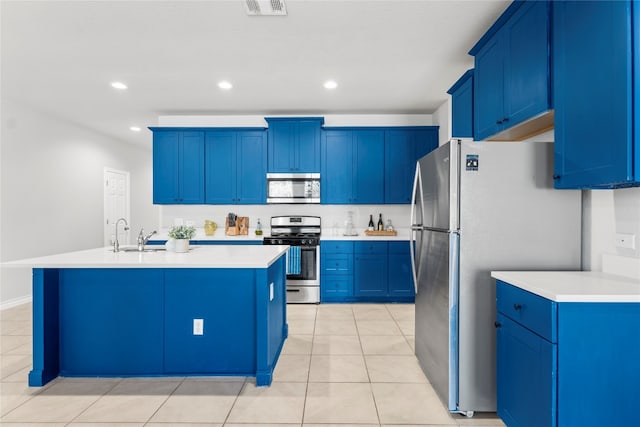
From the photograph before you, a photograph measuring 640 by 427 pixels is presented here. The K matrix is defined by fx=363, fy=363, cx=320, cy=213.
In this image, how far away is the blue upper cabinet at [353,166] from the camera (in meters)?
5.29

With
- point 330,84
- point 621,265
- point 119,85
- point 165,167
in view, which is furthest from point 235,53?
point 621,265

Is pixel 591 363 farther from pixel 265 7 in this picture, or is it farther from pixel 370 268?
pixel 370 268

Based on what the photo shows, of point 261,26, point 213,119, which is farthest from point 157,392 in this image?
point 213,119

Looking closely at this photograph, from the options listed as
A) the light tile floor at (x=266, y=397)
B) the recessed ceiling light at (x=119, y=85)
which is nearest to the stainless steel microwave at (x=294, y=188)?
the recessed ceiling light at (x=119, y=85)

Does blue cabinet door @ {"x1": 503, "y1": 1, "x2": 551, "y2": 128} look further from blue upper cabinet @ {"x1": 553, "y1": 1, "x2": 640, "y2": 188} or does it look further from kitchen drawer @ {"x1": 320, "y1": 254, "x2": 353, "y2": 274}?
kitchen drawer @ {"x1": 320, "y1": 254, "x2": 353, "y2": 274}

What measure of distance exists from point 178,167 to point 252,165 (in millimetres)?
1103

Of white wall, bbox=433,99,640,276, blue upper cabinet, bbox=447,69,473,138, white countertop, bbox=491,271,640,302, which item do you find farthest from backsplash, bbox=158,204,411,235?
white countertop, bbox=491,271,640,302

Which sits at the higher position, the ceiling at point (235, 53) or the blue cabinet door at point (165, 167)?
the ceiling at point (235, 53)

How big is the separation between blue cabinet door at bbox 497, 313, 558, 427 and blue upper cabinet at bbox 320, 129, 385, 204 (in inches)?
133

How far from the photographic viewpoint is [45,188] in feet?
17.9

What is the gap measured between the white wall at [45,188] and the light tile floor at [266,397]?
214cm

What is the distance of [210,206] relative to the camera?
5656mm

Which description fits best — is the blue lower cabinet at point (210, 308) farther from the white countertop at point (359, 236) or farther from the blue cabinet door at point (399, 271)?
the blue cabinet door at point (399, 271)

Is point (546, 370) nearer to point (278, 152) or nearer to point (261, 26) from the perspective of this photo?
point (261, 26)
